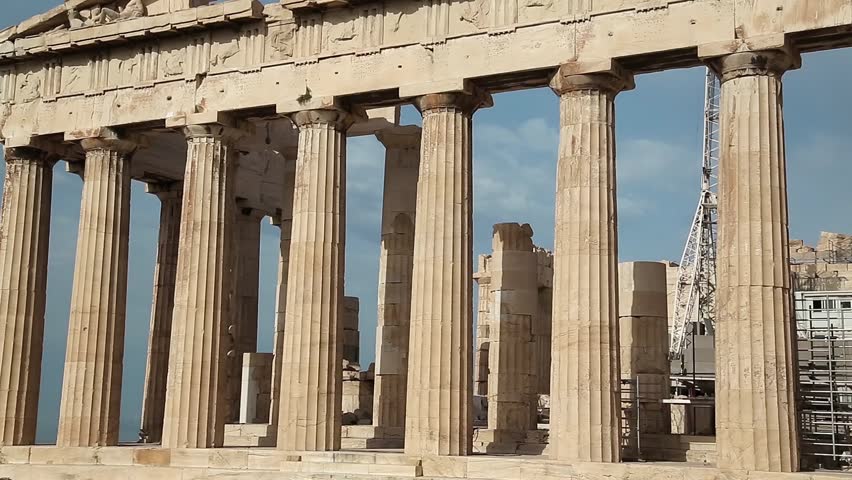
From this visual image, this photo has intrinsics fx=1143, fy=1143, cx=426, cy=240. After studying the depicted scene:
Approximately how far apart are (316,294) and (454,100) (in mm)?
6552

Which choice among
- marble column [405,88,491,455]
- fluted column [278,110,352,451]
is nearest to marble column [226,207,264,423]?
fluted column [278,110,352,451]

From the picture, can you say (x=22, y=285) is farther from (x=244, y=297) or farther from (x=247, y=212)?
(x=247, y=212)

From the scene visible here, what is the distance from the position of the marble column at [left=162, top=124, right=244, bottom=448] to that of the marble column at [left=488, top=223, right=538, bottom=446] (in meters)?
8.69

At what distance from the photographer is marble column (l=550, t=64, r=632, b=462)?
1075 inches

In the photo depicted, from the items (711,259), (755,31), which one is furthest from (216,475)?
(711,259)

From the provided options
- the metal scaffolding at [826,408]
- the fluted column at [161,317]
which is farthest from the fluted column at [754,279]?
the fluted column at [161,317]

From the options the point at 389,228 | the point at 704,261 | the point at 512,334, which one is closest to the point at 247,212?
the point at 389,228

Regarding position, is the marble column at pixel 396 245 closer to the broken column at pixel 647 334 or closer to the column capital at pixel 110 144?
the broken column at pixel 647 334

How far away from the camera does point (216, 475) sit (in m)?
30.6

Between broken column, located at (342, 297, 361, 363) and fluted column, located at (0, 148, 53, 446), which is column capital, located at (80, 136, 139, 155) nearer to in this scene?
fluted column, located at (0, 148, 53, 446)

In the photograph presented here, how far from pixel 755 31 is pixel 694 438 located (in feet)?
38.4

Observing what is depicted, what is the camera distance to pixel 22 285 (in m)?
37.1

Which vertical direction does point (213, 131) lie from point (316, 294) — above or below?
above

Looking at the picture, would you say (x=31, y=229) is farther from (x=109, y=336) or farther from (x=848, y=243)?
(x=848, y=243)
